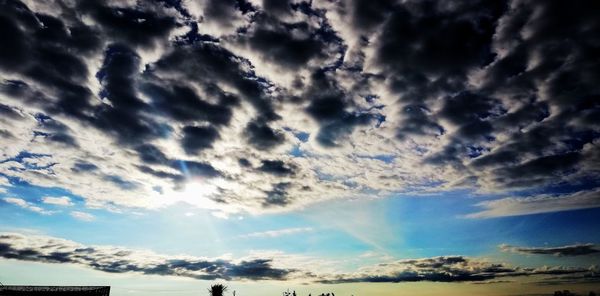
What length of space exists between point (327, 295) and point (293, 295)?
55.8ft

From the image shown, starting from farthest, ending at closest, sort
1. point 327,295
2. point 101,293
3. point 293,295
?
1. point 327,295
2. point 293,295
3. point 101,293

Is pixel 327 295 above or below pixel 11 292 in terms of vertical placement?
below

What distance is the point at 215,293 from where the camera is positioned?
194 feet

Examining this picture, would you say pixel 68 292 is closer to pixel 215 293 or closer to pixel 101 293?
pixel 101 293

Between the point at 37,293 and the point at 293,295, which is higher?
the point at 37,293

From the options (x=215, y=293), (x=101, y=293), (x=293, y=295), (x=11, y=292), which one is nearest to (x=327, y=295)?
(x=293, y=295)

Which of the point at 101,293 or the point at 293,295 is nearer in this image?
the point at 101,293

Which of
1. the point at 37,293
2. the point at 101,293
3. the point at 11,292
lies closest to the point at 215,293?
the point at 101,293

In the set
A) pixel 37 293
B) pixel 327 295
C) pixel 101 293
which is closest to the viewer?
pixel 37 293

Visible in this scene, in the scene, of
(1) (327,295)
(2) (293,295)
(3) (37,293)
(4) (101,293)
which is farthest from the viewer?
(1) (327,295)

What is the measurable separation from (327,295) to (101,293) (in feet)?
274

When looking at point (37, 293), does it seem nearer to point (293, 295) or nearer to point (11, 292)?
point (11, 292)

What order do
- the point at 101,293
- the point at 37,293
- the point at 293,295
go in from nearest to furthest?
the point at 37,293 → the point at 101,293 → the point at 293,295

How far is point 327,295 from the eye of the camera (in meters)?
124
